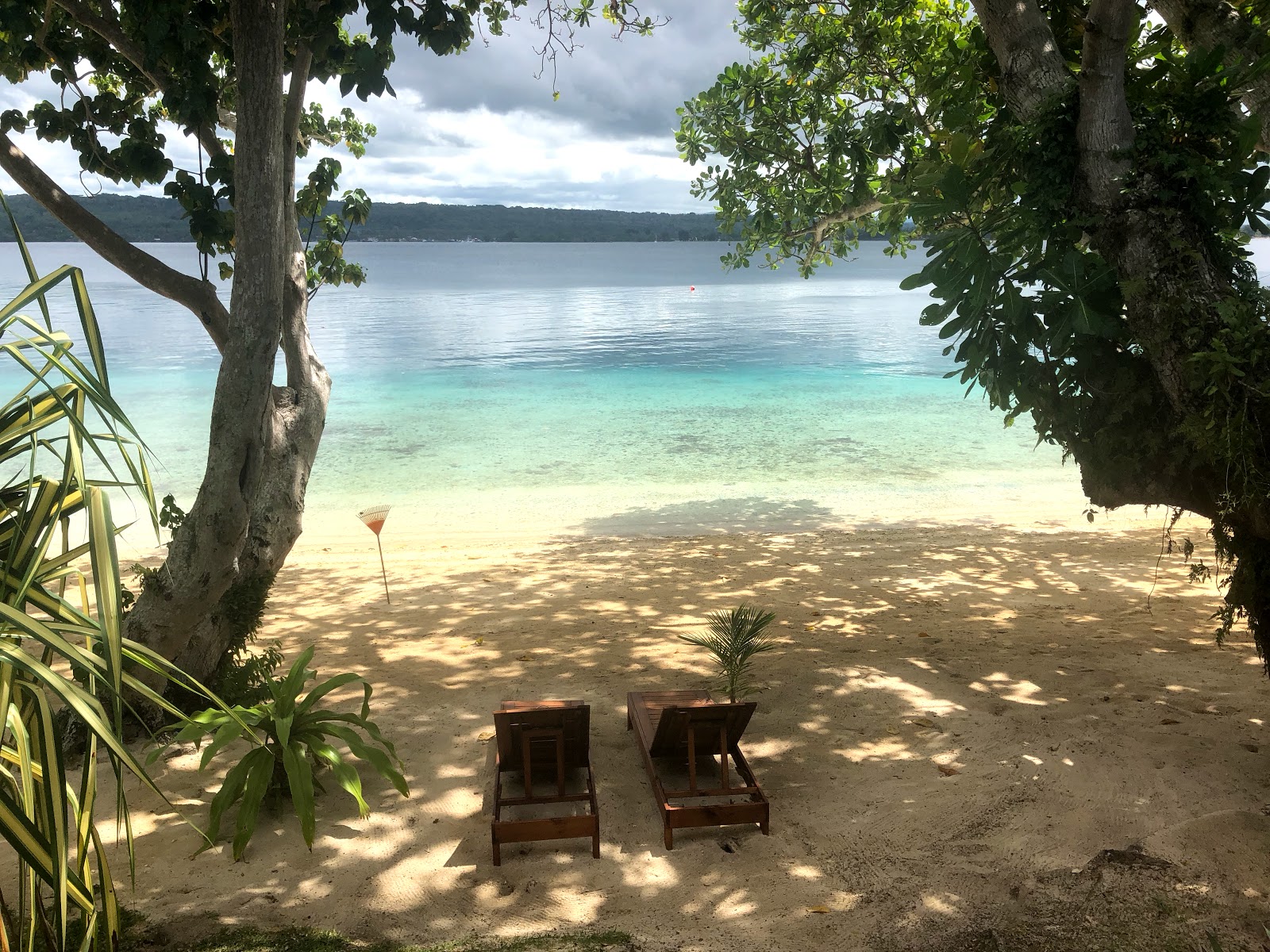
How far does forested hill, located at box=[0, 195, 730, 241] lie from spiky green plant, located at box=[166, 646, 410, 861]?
236ft

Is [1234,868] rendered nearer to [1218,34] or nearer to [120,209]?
[1218,34]

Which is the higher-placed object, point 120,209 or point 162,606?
point 120,209

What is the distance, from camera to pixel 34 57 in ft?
19.1

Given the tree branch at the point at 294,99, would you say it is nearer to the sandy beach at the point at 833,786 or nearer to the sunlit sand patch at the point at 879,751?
the sandy beach at the point at 833,786

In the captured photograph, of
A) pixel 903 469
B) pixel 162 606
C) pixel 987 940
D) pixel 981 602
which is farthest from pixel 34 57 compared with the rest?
pixel 903 469

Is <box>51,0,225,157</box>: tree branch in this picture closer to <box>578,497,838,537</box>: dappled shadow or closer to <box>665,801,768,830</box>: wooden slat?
<box>665,801,768,830</box>: wooden slat

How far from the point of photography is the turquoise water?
13664 mm

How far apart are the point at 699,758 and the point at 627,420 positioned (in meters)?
17.3

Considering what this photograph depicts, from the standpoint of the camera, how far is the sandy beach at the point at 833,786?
11.1 ft

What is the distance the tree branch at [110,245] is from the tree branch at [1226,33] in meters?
5.59

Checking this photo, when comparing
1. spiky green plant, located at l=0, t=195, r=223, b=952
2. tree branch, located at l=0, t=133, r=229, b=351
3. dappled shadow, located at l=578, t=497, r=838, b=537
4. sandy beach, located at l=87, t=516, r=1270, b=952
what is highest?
tree branch, located at l=0, t=133, r=229, b=351

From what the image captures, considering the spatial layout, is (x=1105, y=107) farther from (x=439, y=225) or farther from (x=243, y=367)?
(x=439, y=225)

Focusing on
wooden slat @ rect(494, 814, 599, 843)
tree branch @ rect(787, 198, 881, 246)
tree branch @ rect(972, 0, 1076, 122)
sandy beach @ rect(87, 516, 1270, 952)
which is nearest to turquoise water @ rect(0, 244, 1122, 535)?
tree branch @ rect(787, 198, 881, 246)

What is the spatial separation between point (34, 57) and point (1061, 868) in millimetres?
7038
